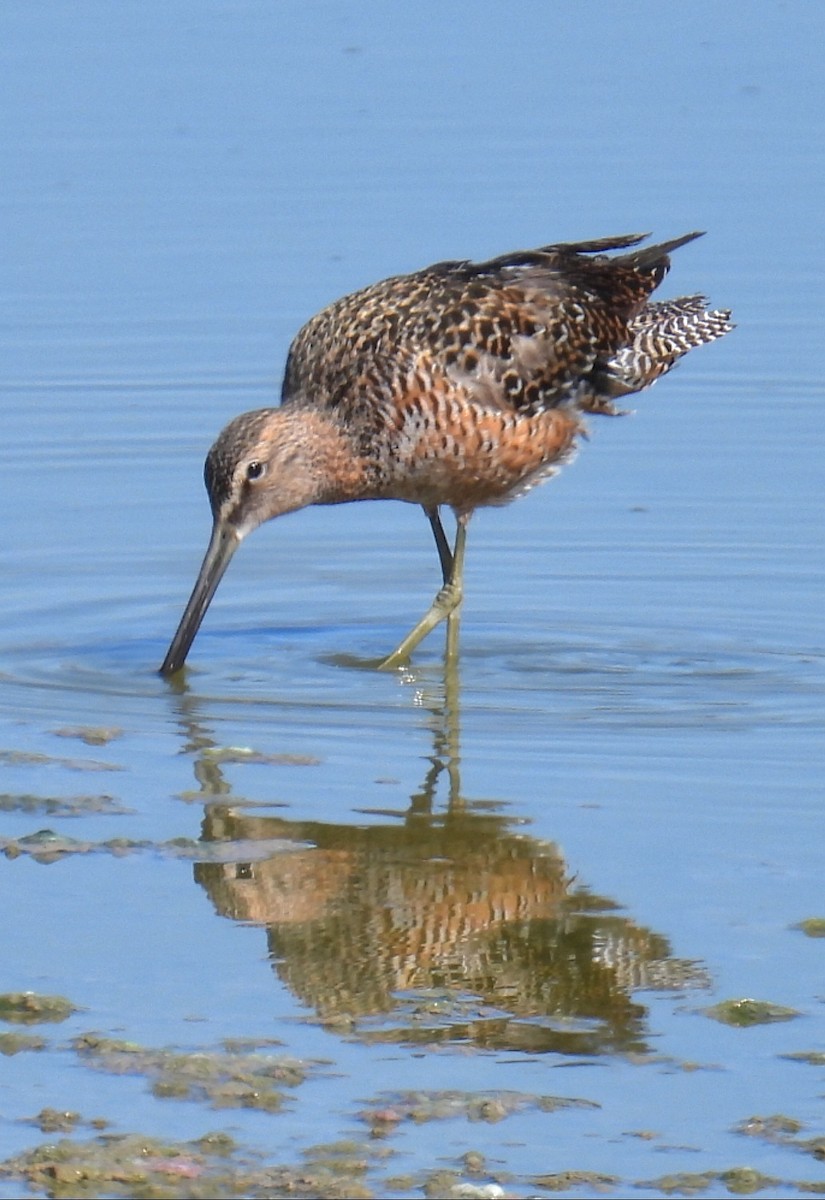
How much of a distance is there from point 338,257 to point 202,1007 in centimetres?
700

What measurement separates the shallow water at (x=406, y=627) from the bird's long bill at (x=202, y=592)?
0.09 metres

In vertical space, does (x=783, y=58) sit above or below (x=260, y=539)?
above

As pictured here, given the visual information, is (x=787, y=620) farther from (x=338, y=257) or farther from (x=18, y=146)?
(x=18, y=146)

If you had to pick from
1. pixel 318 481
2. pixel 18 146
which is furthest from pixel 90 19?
pixel 318 481

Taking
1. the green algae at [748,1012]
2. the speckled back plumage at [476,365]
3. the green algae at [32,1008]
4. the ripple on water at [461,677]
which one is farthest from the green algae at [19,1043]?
the speckled back plumage at [476,365]

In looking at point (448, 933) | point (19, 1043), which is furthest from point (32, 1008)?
point (448, 933)

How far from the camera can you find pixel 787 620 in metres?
8.17

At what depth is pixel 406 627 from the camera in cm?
841

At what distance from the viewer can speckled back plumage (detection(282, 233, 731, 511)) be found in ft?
26.0

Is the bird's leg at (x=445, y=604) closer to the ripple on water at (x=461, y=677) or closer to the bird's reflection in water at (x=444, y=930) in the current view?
the ripple on water at (x=461, y=677)

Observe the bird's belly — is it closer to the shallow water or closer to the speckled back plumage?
the speckled back plumage

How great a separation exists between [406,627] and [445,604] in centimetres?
28

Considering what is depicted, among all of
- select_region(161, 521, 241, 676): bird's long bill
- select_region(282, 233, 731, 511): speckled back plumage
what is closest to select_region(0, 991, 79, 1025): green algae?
select_region(161, 521, 241, 676): bird's long bill

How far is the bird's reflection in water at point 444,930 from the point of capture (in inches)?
195
